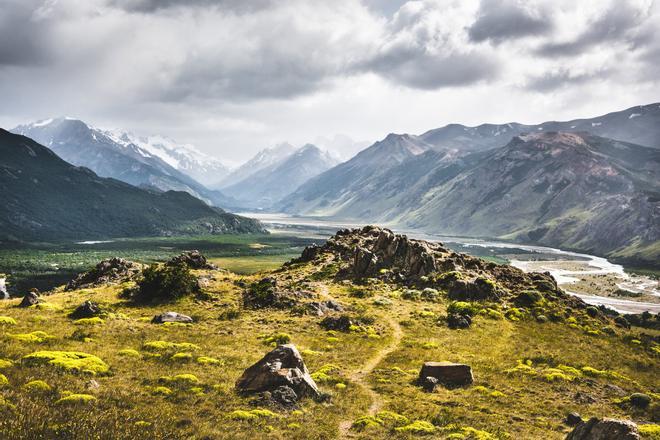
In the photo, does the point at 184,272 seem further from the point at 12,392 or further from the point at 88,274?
the point at 12,392

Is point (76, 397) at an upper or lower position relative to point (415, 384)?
upper

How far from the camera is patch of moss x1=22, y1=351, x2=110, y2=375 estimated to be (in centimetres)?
2916

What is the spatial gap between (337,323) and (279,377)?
24849 mm

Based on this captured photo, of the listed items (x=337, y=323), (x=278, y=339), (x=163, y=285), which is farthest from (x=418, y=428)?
(x=163, y=285)

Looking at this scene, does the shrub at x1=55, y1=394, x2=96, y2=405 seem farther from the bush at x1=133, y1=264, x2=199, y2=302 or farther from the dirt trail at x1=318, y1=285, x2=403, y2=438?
the bush at x1=133, y1=264, x2=199, y2=302

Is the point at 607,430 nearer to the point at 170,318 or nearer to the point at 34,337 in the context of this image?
the point at 34,337

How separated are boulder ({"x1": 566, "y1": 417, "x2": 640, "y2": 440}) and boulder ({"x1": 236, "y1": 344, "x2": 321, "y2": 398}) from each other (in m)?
16.4

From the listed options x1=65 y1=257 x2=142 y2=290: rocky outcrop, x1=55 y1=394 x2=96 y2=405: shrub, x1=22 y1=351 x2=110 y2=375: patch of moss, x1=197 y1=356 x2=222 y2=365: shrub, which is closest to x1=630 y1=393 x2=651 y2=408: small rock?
x1=197 y1=356 x2=222 y2=365: shrub

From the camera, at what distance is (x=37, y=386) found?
2473 centimetres

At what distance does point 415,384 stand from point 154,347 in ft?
75.8

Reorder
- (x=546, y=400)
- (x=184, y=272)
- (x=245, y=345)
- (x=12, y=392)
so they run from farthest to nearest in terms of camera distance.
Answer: (x=184, y=272), (x=245, y=345), (x=546, y=400), (x=12, y=392)

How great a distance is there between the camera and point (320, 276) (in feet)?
284

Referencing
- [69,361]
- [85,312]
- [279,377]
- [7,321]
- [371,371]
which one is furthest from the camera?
[85,312]

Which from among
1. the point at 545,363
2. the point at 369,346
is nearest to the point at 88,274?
the point at 369,346
